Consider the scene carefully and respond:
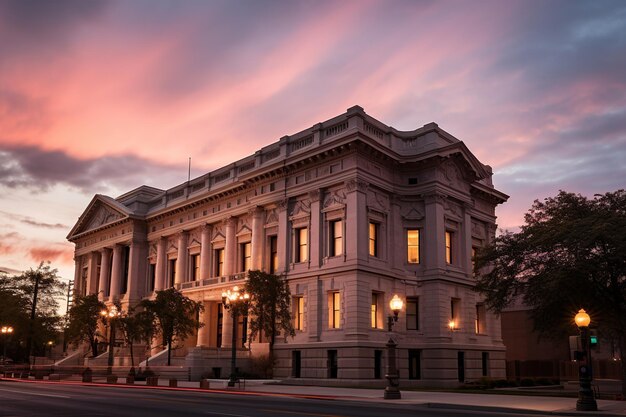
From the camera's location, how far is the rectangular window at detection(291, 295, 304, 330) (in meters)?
49.3

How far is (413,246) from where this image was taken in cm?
5106

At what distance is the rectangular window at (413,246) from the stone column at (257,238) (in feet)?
40.4

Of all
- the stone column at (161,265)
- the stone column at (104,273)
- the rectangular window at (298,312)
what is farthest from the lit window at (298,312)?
the stone column at (104,273)

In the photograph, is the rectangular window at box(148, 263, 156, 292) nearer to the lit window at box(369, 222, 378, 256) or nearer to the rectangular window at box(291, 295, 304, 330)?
the rectangular window at box(291, 295, 304, 330)

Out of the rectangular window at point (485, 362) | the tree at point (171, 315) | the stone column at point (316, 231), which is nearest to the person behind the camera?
the stone column at point (316, 231)

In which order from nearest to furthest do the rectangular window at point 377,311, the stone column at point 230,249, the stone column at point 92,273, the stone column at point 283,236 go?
the rectangular window at point 377,311 < the stone column at point 283,236 < the stone column at point 230,249 < the stone column at point 92,273

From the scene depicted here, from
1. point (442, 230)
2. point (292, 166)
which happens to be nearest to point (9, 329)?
point (292, 166)

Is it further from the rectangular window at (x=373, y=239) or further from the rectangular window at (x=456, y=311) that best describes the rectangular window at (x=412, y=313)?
the rectangular window at (x=373, y=239)

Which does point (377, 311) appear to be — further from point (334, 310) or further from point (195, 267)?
point (195, 267)

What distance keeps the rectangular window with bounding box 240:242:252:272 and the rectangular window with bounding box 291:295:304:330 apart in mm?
8209

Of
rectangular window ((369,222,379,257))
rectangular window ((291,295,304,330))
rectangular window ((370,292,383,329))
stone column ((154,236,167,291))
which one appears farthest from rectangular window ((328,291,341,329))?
stone column ((154,236,167,291))

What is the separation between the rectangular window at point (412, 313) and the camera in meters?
49.5

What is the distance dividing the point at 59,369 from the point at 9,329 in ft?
25.9

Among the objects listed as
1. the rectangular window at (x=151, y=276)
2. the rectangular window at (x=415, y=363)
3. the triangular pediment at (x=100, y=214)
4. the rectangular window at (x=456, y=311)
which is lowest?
the rectangular window at (x=415, y=363)
